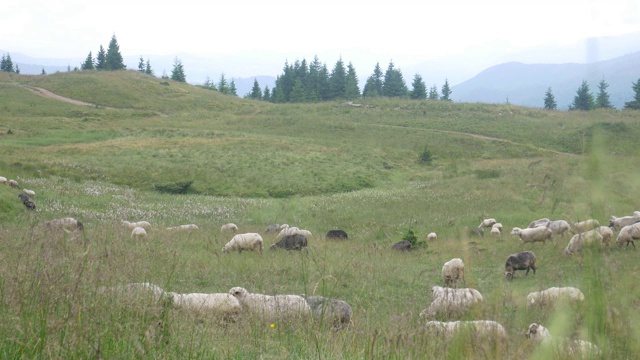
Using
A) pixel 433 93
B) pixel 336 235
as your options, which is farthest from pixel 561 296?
pixel 433 93

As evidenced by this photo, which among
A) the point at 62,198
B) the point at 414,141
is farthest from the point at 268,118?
the point at 62,198

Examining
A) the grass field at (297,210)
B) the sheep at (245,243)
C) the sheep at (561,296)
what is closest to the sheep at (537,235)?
the grass field at (297,210)

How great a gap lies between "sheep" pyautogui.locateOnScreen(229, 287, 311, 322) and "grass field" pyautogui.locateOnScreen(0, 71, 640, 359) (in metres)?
0.32

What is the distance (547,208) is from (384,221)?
6631 millimetres

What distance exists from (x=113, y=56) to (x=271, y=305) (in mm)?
117654

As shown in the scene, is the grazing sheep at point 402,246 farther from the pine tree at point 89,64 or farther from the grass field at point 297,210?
the pine tree at point 89,64

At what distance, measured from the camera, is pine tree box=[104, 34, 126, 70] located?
113438 mm

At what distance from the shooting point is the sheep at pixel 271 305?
5586mm

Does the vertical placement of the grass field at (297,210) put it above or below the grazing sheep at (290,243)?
above

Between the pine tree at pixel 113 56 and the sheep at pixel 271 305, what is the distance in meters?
116

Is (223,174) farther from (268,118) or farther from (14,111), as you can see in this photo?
(14,111)

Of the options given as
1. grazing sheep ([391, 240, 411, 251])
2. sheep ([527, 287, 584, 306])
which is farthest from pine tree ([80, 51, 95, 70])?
sheep ([527, 287, 584, 306])

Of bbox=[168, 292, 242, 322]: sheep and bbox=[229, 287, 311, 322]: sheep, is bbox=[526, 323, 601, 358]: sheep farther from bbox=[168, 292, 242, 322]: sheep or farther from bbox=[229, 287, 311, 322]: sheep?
bbox=[168, 292, 242, 322]: sheep

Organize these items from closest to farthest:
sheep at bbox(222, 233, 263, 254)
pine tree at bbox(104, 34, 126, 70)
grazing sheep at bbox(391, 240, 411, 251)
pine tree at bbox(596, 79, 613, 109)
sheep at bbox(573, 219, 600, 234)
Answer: sheep at bbox(573, 219, 600, 234) → pine tree at bbox(596, 79, 613, 109) → sheep at bbox(222, 233, 263, 254) → grazing sheep at bbox(391, 240, 411, 251) → pine tree at bbox(104, 34, 126, 70)
